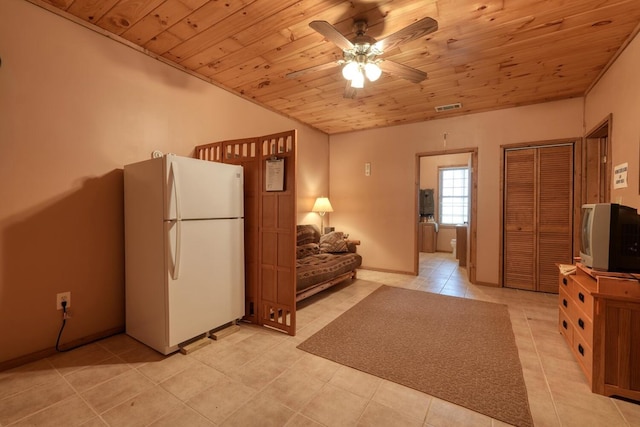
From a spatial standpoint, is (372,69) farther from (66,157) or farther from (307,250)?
(307,250)

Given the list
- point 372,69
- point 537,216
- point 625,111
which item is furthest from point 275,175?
point 537,216

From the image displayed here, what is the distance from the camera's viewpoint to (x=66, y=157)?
221cm

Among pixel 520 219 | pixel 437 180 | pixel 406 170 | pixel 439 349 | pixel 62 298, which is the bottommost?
pixel 439 349

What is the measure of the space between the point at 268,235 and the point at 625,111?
343cm

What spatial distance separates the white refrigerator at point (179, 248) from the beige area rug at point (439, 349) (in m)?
0.96

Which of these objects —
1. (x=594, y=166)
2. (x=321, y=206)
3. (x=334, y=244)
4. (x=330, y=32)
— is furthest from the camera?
(x=321, y=206)

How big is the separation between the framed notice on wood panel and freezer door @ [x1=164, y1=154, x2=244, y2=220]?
0.27 metres

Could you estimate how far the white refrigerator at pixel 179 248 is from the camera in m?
2.13

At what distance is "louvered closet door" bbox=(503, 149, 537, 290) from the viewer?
156 inches

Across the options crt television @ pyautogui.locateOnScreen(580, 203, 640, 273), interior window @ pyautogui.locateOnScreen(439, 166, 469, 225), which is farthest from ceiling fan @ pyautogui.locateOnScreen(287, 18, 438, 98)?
interior window @ pyautogui.locateOnScreen(439, 166, 469, 225)

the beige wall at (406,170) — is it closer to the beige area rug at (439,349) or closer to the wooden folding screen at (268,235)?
the beige area rug at (439,349)

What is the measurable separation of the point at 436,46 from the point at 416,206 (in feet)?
9.01

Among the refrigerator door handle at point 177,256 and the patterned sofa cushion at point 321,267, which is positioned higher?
the refrigerator door handle at point 177,256

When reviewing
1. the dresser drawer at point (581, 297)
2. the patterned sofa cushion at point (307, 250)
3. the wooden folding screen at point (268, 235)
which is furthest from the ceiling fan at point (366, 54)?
the patterned sofa cushion at point (307, 250)
